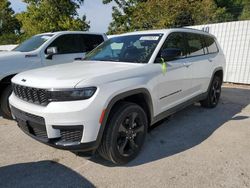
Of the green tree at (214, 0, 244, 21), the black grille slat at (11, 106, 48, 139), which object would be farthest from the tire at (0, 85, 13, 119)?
the green tree at (214, 0, 244, 21)

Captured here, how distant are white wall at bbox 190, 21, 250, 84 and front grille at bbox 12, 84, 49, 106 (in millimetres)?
8055

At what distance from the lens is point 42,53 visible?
19.1ft

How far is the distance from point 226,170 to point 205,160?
321 millimetres

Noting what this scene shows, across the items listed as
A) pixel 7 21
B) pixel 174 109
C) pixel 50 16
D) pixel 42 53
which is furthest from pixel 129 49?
pixel 7 21

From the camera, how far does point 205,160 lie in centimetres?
341

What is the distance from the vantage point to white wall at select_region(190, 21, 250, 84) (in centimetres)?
867

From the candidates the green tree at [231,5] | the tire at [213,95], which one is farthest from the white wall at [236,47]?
the green tree at [231,5]

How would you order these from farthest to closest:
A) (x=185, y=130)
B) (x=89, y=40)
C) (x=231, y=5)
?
1. (x=231, y=5)
2. (x=89, y=40)
3. (x=185, y=130)

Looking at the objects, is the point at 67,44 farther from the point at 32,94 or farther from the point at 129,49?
the point at 32,94

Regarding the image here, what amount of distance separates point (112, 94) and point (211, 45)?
147 inches

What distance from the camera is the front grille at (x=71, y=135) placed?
2.79 metres

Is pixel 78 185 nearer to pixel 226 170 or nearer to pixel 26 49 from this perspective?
pixel 226 170

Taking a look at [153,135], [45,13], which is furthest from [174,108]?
[45,13]

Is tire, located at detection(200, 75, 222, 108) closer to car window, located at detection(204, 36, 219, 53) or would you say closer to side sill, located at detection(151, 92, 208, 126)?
side sill, located at detection(151, 92, 208, 126)
